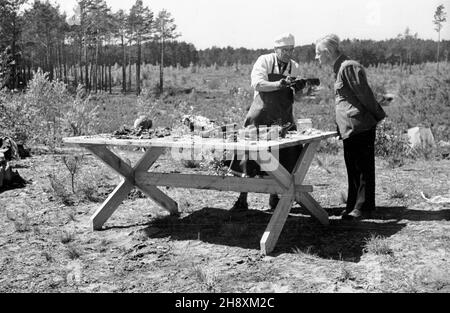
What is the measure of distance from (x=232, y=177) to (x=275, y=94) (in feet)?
3.65

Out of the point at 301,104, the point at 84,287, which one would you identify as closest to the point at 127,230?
the point at 84,287

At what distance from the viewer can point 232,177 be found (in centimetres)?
497

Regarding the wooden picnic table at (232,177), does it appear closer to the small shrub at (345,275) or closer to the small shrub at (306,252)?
the small shrub at (306,252)

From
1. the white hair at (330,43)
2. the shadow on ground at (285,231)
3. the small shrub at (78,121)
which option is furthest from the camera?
the small shrub at (78,121)

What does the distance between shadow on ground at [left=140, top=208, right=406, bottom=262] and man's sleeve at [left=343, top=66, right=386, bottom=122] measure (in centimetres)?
103

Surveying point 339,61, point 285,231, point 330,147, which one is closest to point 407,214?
point 285,231

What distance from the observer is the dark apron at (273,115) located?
220 inches

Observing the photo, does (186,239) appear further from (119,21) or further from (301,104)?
(119,21)

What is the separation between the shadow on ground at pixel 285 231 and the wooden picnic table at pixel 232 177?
0.69 ft

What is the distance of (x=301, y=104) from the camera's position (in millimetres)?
29250

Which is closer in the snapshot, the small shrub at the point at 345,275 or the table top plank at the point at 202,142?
the small shrub at the point at 345,275

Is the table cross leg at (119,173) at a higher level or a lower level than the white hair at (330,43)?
lower

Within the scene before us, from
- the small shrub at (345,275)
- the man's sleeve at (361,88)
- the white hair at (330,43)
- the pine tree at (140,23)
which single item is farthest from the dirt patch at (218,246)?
the pine tree at (140,23)

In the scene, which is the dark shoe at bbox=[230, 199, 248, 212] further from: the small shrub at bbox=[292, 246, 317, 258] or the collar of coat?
the collar of coat
